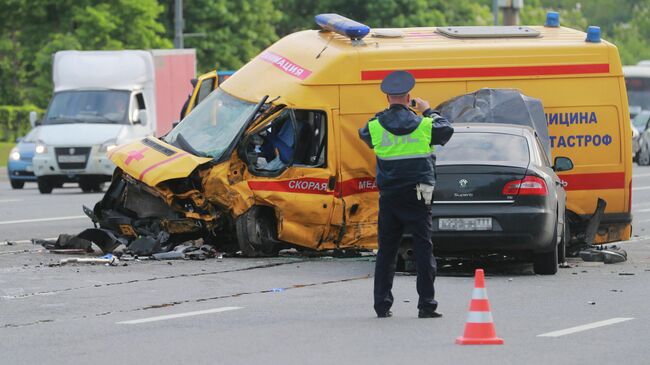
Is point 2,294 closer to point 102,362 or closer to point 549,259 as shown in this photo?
point 102,362

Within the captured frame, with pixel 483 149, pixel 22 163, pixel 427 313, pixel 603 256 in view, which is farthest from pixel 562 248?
pixel 22 163

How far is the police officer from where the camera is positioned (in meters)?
11.2

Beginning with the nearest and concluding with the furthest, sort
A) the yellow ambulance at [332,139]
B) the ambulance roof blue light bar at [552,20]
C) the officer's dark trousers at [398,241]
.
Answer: the officer's dark trousers at [398,241] → the yellow ambulance at [332,139] → the ambulance roof blue light bar at [552,20]

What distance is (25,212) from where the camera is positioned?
904 inches

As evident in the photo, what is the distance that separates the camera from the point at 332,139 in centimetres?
1572

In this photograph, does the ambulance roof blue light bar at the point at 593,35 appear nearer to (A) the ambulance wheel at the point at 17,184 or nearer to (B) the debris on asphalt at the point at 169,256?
(B) the debris on asphalt at the point at 169,256

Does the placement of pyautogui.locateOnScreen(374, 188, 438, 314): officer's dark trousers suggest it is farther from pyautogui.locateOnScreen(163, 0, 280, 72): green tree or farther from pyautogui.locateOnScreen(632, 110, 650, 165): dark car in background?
pyautogui.locateOnScreen(163, 0, 280, 72): green tree

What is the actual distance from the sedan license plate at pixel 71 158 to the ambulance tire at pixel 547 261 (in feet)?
55.7

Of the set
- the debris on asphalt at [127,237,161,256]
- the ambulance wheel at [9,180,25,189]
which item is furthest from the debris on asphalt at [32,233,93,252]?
the ambulance wheel at [9,180,25,189]

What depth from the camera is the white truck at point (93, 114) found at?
30297mm

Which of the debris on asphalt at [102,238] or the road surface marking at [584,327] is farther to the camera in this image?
the debris on asphalt at [102,238]

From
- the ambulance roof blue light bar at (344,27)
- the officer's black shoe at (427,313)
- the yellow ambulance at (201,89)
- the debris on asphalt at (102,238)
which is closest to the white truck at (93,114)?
the yellow ambulance at (201,89)

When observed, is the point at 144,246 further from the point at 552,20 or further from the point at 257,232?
the point at 552,20

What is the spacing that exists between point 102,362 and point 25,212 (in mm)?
14002
